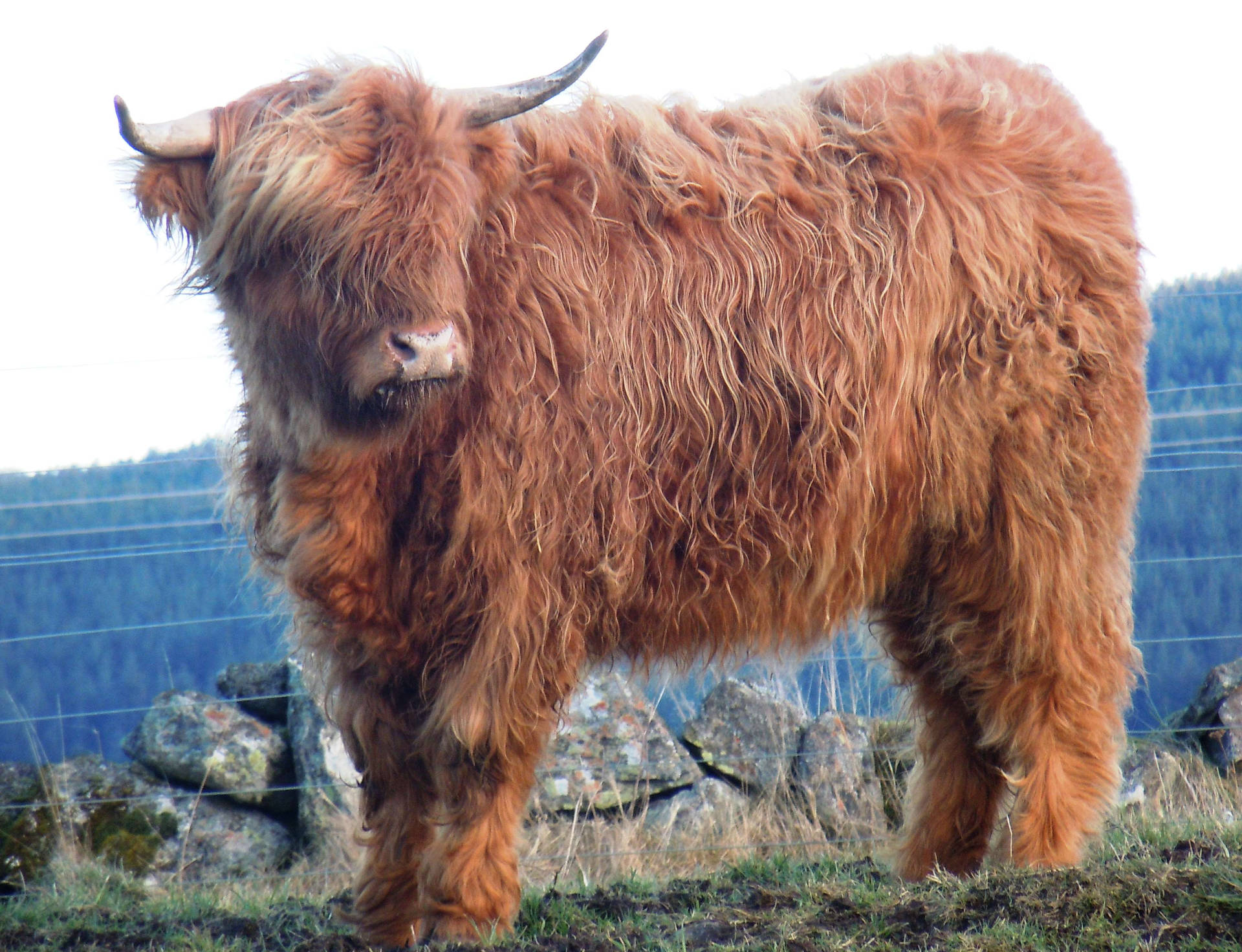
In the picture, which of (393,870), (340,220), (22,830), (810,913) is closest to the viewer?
(340,220)

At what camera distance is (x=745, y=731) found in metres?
5.12

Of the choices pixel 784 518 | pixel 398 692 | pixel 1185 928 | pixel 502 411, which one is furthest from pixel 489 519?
pixel 1185 928

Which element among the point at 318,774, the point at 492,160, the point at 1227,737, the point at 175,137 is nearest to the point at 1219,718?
the point at 1227,737

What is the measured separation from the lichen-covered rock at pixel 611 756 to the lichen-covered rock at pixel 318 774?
849mm

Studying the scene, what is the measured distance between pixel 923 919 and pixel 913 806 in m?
1.09

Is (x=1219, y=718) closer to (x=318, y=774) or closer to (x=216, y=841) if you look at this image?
(x=318, y=774)

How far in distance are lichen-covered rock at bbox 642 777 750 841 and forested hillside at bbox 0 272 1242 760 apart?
792 millimetres

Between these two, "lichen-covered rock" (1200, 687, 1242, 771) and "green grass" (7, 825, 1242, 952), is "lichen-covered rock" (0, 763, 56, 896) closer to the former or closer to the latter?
"green grass" (7, 825, 1242, 952)

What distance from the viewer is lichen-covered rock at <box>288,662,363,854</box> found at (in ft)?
15.3

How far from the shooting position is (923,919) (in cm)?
221

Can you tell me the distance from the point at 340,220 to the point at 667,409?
2.76 ft

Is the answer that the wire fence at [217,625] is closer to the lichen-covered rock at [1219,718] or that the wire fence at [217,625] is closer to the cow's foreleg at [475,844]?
the lichen-covered rock at [1219,718]

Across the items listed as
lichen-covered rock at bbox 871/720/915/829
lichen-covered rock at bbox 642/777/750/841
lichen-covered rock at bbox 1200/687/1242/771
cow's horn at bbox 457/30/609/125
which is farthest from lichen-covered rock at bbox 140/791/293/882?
lichen-covered rock at bbox 1200/687/1242/771

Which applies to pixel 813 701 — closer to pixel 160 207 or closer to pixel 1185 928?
pixel 1185 928
